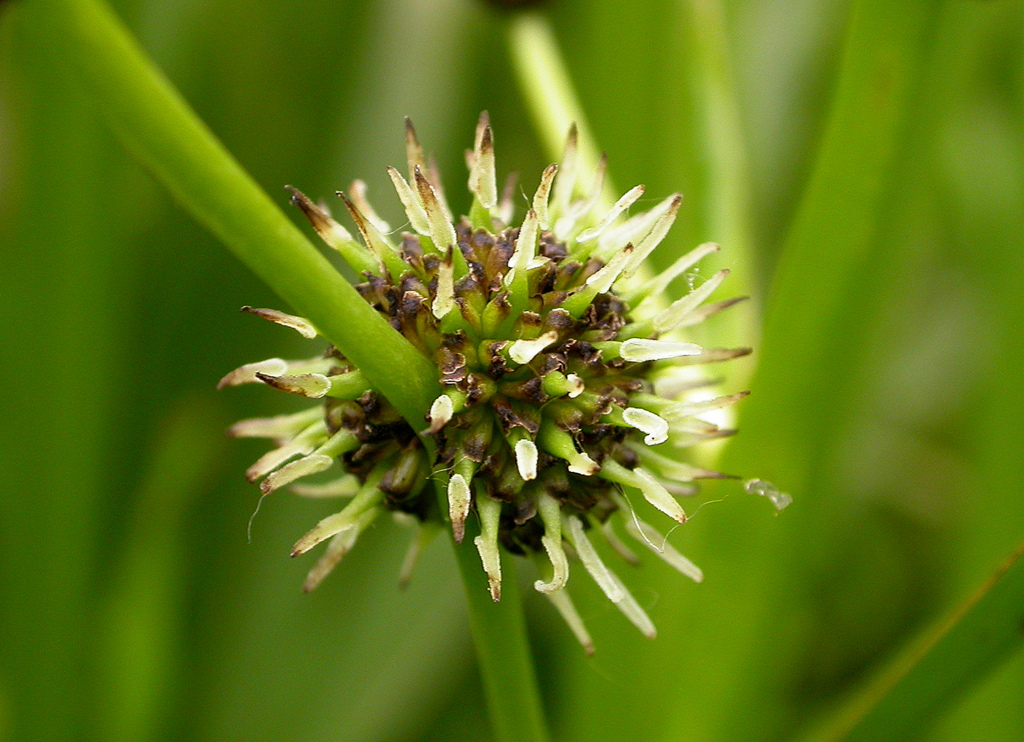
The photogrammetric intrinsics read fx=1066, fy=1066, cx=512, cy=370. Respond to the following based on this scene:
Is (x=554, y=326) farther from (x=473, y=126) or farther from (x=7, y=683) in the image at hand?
(x=473, y=126)

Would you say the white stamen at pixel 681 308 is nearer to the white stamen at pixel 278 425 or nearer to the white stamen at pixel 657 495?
the white stamen at pixel 657 495

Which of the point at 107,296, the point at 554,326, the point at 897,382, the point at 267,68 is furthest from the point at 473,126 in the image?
the point at 554,326

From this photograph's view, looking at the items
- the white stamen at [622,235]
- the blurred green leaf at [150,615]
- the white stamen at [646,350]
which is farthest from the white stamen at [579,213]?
the blurred green leaf at [150,615]

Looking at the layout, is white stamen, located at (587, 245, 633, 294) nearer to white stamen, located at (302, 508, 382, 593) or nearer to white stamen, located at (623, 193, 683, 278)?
white stamen, located at (623, 193, 683, 278)

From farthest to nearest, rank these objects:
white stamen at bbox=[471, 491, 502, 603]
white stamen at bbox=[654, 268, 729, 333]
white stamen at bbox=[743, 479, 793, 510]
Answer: white stamen at bbox=[743, 479, 793, 510], white stamen at bbox=[654, 268, 729, 333], white stamen at bbox=[471, 491, 502, 603]

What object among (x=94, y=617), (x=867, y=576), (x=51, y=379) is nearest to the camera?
(x=51, y=379)

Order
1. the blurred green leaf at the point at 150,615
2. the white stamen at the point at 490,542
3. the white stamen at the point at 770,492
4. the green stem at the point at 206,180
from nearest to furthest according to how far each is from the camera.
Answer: the green stem at the point at 206,180, the white stamen at the point at 490,542, the white stamen at the point at 770,492, the blurred green leaf at the point at 150,615

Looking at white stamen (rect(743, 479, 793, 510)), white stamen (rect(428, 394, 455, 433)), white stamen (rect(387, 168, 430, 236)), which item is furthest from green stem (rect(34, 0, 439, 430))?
white stamen (rect(743, 479, 793, 510))
